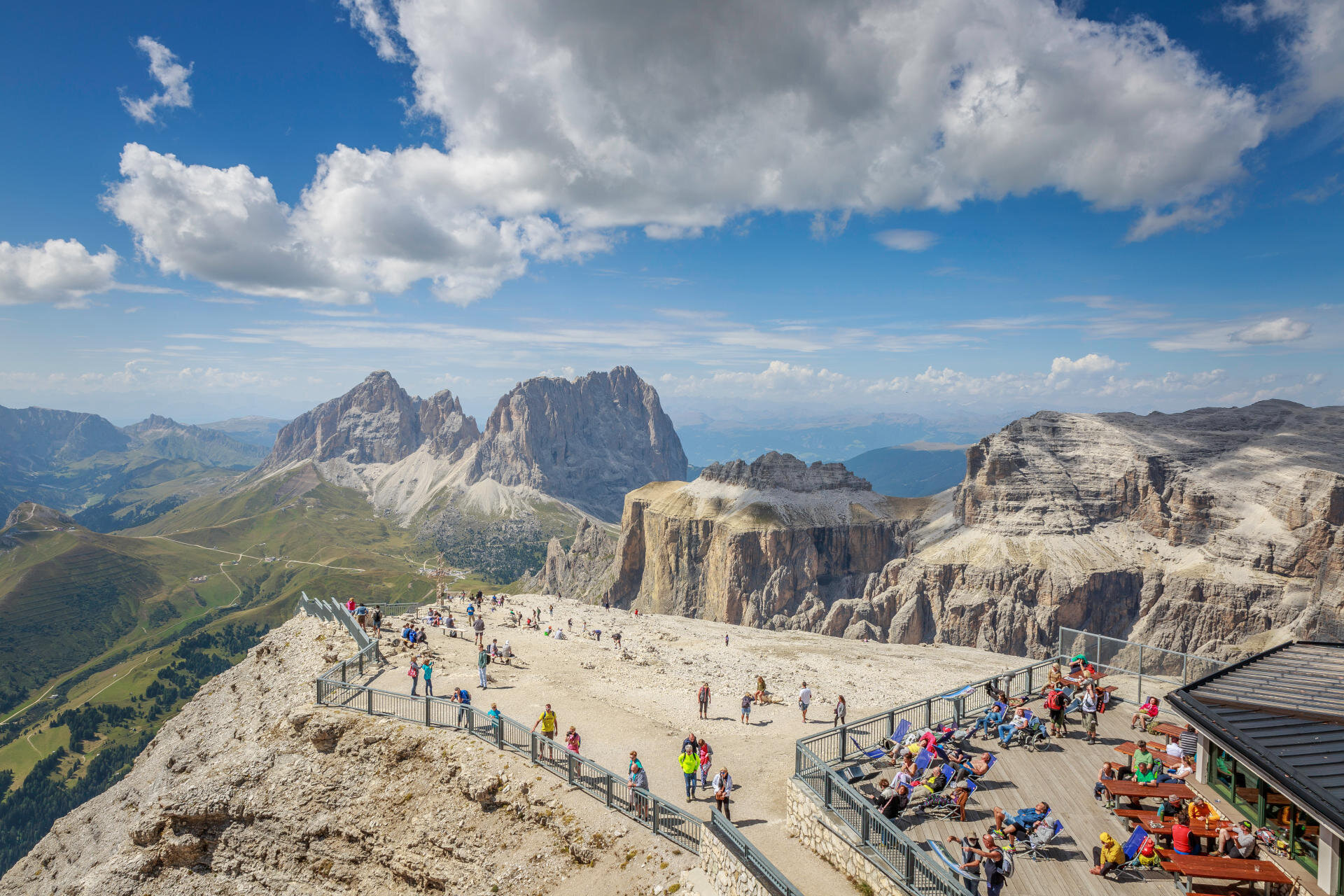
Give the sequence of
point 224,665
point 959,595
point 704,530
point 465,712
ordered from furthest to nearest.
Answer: point 224,665
point 704,530
point 959,595
point 465,712

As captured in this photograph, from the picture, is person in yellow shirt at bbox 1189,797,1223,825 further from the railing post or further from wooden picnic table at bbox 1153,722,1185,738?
the railing post

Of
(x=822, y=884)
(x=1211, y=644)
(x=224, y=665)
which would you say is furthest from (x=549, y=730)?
(x=224, y=665)

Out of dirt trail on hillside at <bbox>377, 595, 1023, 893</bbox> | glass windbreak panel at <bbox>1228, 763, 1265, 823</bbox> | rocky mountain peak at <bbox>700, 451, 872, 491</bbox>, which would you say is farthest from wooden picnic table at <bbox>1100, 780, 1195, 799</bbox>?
rocky mountain peak at <bbox>700, 451, 872, 491</bbox>

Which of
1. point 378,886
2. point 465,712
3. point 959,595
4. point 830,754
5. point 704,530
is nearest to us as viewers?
point 830,754

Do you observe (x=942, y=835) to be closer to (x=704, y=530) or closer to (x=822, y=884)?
(x=822, y=884)

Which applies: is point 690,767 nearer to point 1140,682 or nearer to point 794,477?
point 1140,682

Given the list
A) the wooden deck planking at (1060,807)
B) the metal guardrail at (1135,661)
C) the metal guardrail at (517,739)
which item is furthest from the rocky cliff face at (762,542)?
the wooden deck planking at (1060,807)

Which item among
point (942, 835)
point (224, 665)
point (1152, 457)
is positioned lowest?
point (224, 665)
